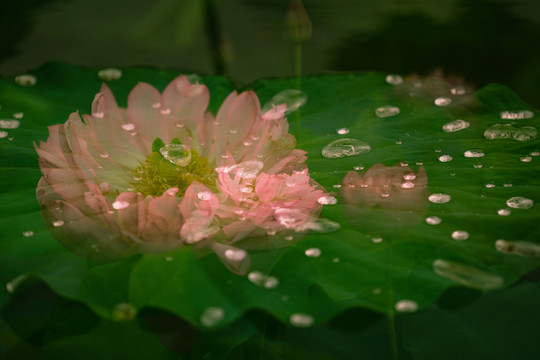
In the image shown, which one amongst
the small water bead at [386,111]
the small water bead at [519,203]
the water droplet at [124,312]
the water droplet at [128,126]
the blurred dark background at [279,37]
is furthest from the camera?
the blurred dark background at [279,37]

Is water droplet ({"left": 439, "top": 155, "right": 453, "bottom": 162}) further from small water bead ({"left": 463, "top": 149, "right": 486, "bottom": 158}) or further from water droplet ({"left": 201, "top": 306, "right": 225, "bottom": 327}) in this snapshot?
water droplet ({"left": 201, "top": 306, "right": 225, "bottom": 327})

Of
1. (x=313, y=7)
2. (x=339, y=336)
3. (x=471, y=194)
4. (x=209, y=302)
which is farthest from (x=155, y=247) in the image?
(x=313, y=7)

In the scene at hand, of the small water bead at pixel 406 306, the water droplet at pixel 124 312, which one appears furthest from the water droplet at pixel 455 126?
the water droplet at pixel 124 312

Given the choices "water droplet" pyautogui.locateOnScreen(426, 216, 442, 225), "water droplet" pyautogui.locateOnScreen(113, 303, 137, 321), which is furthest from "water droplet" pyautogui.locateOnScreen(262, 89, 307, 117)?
"water droplet" pyautogui.locateOnScreen(113, 303, 137, 321)

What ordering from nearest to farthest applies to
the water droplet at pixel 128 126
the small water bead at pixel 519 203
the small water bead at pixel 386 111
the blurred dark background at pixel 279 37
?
the small water bead at pixel 519 203, the water droplet at pixel 128 126, the small water bead at pixel 386 111, the blurred dark background at pixel 279 37

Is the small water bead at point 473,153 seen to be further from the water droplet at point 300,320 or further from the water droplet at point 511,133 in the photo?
the water droplet at point 300,320

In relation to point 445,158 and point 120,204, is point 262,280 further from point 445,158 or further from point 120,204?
point 445,158
